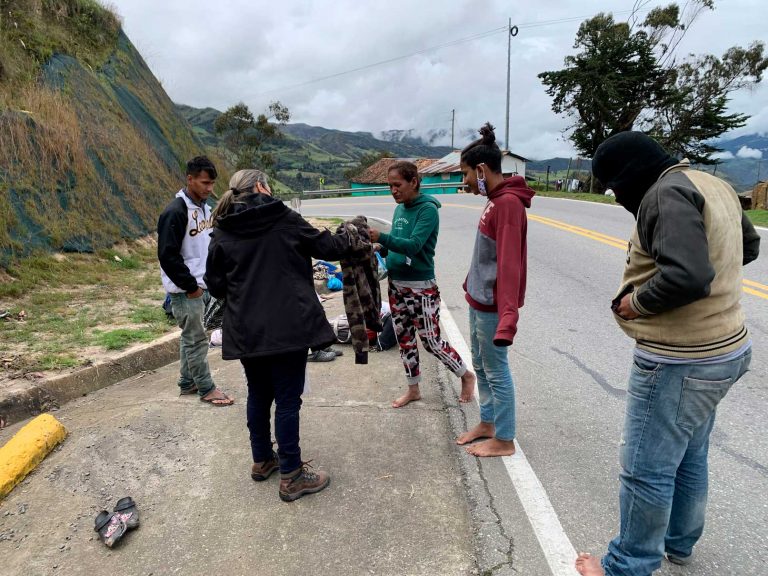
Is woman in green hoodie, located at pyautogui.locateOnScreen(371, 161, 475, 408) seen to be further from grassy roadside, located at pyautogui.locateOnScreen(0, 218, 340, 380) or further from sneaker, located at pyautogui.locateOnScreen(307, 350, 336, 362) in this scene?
grassy roadside, located at pyautogui.locateOnScreen(0, 218, 340, 380)

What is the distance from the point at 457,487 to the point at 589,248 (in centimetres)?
837

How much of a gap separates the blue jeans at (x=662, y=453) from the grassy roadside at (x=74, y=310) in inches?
172

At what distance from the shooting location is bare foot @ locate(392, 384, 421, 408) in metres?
3.94

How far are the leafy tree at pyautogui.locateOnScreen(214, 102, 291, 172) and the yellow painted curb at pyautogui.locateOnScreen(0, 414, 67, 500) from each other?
3715 cm

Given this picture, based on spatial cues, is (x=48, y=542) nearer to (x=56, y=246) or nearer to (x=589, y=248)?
(x=56, y=246)

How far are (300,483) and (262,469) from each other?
31 centimetres

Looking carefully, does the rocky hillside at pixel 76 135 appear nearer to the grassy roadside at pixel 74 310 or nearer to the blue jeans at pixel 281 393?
the grassy roadside at pixel 74 310

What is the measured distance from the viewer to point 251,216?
2629 millimetres

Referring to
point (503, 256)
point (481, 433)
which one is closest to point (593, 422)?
point (481, 433)

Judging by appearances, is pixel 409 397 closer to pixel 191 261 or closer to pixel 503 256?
pixel 503 256

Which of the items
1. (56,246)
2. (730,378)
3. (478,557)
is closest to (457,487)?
(478,557)

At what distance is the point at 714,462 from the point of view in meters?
3.03

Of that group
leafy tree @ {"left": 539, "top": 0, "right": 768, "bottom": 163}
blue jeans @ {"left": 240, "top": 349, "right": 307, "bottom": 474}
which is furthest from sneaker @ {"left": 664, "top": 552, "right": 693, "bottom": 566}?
leafy tree @ {"left": 539, "top": 0, "right": 768, "bottom": 163}

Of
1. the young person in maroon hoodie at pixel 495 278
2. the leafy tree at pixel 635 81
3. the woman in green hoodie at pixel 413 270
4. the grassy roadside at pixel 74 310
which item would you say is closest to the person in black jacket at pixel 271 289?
the woman in green hoodie at pixel 413 270
